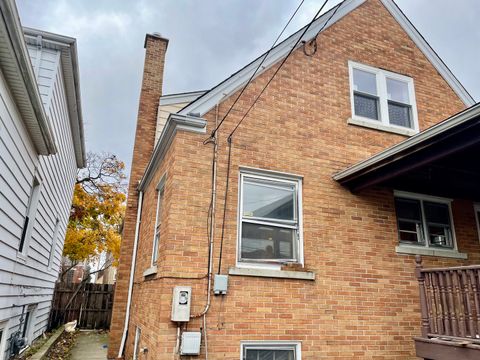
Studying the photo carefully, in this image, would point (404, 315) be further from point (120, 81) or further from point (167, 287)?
point (120, 81)

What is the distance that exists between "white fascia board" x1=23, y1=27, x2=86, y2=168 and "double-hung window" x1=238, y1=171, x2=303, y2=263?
4.56m

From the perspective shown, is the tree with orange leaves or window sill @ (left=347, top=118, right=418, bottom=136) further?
the tree with orange leaves

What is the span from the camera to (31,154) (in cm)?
657

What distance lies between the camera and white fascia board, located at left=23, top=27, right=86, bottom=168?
6.94 meters

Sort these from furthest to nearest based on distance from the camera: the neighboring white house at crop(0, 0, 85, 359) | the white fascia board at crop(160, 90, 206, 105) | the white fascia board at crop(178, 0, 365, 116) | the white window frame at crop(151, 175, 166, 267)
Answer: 1. the white fascia board at crop(160, 90, 206, 105)
2. the white window frame at crop(151, 175, 166, 267)
3. the white fascia board at crop(178, 0, 365, 116)
4. the neighboring white house at crop(0, 0, 85, 359)

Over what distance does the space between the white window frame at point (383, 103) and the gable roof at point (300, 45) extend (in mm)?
1103

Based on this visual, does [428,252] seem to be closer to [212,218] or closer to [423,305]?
[423,305]

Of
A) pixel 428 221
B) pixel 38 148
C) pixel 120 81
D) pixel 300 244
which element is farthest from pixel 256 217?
pixel 120 81

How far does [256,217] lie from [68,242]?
19.7 metres

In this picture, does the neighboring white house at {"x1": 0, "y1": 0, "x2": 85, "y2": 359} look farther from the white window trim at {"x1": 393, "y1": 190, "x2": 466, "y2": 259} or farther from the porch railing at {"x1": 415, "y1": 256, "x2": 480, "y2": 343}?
the white window trim at {"x1": 393, "y1": 190, "x2": 466, "y2": 259}

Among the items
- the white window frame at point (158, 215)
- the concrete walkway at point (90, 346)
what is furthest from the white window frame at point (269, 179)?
the concrete walkway at point (90, 346)

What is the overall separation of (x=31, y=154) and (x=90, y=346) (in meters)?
6.50

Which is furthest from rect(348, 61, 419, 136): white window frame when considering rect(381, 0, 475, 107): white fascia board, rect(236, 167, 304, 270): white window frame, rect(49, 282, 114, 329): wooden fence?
rect(49, 282, 114, 329): wooden fence

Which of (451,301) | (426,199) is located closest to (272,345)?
(451,301)
